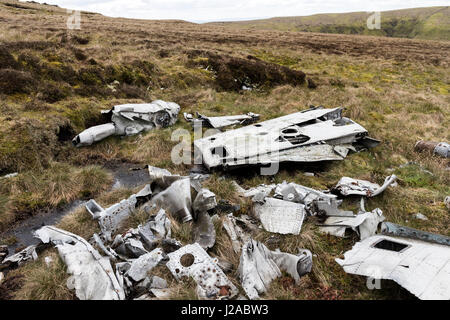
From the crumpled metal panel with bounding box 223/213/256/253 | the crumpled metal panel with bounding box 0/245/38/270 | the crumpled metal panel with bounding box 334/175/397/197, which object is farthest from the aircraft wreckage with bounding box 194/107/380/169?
the crumpled metal panel with bounding box 0/245/38/270

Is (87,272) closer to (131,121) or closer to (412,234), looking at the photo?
(412,234)

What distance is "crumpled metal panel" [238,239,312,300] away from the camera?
2.93 meters

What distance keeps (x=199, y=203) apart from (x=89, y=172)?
8.73ft

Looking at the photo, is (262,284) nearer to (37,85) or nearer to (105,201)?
(105,201)

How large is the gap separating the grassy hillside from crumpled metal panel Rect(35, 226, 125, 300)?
121mm

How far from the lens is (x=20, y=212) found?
4.32m

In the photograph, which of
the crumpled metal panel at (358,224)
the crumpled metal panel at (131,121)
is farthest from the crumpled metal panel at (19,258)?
the crumpled metal panel at (358,224)

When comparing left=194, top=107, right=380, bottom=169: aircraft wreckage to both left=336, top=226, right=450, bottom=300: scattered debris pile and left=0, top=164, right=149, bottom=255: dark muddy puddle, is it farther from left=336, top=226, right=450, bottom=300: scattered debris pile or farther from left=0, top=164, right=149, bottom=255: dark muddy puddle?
left=336, top=226, right=450, bottom=300: scattered debris pile

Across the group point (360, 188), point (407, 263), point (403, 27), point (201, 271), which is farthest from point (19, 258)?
point (403, 27)

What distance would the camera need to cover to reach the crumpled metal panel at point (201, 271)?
2.81 meters

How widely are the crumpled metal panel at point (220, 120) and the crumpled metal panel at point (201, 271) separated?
4.94 metres

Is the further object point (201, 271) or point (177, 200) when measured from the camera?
point (177, 200)

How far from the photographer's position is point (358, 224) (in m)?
3.67

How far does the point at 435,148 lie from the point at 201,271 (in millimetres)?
6759
